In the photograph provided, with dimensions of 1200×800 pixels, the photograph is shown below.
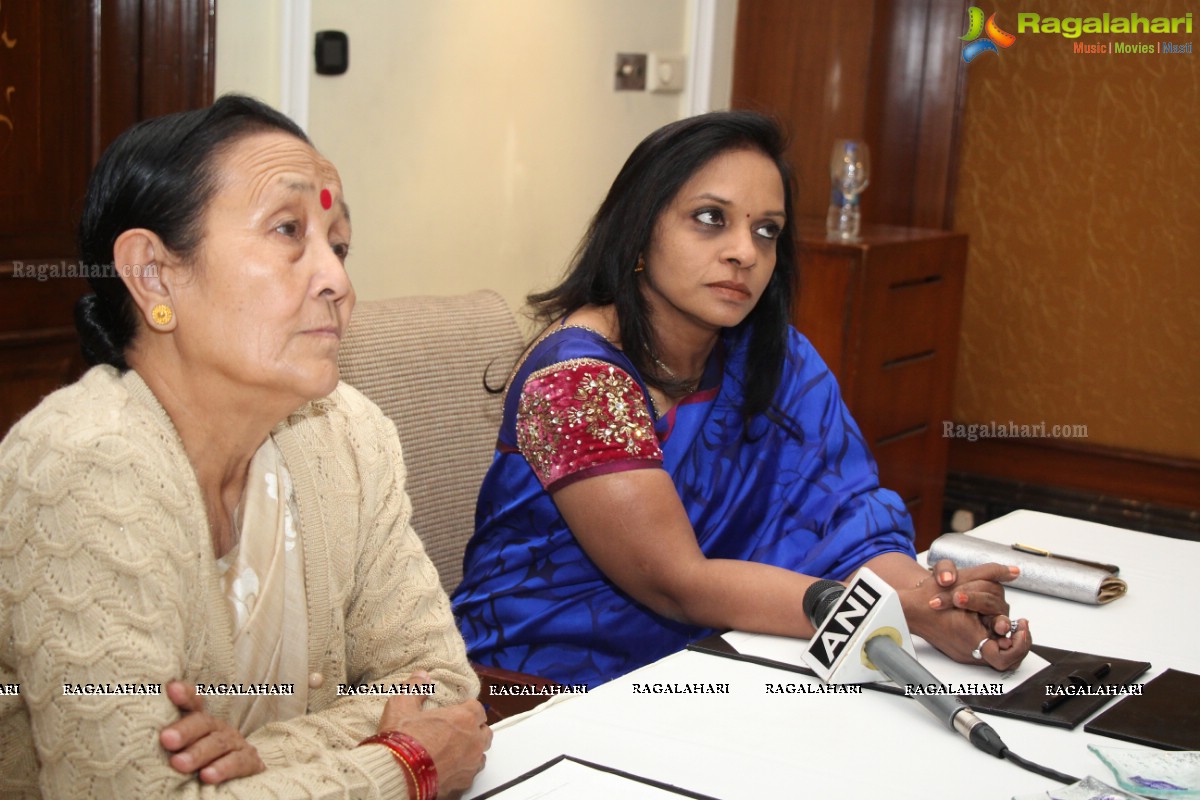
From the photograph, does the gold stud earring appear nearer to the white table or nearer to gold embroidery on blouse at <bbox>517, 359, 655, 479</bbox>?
the white table

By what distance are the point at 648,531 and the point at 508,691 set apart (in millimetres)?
286

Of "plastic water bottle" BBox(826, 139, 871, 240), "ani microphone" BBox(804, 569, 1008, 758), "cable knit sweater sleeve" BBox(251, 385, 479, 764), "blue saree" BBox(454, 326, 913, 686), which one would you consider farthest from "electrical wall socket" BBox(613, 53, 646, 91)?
"ani microphone" BBox(804, 569, 1008, 758)

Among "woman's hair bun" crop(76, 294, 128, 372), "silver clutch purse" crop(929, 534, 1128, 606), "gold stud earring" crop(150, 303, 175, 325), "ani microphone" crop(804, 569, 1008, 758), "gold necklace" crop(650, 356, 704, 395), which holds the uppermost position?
"gold stud earring" crop(150, 303, 175, 325)

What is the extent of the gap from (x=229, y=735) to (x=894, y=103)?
3574mm

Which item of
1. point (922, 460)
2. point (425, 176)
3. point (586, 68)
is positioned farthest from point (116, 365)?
point (922, 460)

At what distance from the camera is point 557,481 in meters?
1.82

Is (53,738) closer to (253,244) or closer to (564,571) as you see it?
(253,244)

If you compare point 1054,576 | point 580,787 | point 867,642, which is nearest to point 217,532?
point 580,787

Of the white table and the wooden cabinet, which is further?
the wooden cabinet

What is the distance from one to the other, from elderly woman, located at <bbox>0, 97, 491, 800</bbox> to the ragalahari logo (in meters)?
3.25

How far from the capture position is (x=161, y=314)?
1235 millimetres

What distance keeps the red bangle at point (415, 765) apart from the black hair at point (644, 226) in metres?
0.91

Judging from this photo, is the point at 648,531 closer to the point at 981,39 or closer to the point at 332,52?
the point at 332,52

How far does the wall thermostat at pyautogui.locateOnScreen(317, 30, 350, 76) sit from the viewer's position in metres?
2.72
